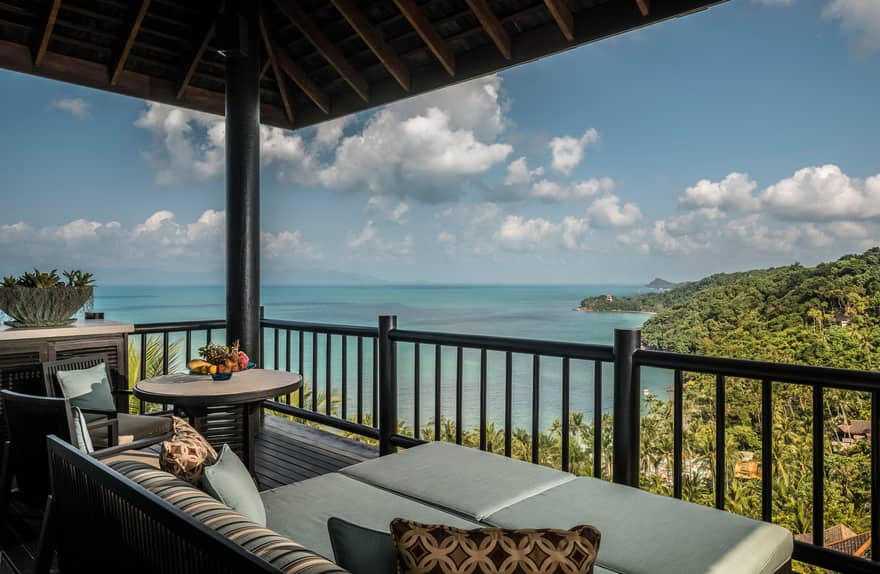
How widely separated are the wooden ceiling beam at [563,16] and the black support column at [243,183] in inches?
86.9

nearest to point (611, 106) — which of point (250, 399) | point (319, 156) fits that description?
point (319, 156)

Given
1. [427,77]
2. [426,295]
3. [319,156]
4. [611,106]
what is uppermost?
[611,106]

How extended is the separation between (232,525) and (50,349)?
315 cm

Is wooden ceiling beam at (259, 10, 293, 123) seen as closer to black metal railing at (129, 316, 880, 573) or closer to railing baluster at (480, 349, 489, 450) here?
black metal railing at (129, 316, 880, 573)

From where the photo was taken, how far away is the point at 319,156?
3061cm

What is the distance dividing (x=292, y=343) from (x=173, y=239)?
880 inches

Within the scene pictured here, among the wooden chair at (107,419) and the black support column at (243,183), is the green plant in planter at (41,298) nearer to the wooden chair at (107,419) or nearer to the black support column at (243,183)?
the wooden chair at (107,419)

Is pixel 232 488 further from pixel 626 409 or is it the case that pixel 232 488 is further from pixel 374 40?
pixel 374 40

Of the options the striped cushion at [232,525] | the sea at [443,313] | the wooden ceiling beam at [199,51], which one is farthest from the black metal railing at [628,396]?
the sea at [443,313]

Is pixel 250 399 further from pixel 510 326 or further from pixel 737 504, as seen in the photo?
pixel 510 326

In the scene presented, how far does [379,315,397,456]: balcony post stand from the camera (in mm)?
3783

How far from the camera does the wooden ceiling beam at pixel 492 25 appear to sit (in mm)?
3922

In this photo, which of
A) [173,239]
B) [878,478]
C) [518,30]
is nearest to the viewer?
[878,478]

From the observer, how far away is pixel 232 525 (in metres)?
1.21
